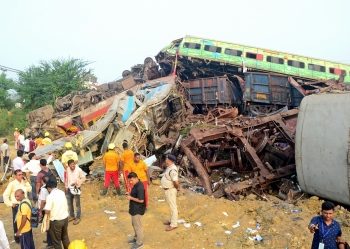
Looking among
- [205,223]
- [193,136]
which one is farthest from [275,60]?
[205,223]

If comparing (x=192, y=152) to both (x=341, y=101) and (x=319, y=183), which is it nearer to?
(x=319, y=183)

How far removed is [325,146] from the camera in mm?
7797

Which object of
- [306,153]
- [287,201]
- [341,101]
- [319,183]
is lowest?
[287,201]

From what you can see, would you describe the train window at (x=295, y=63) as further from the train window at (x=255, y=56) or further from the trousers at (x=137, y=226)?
the trousers at (x=137, y=226)

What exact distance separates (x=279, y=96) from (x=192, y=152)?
31.4 ft

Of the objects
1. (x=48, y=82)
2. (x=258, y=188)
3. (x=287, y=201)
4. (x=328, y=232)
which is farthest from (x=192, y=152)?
(x=48, y=82)

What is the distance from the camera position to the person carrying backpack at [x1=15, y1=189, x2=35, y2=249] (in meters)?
5.83

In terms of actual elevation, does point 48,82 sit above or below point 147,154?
above

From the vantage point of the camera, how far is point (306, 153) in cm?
830

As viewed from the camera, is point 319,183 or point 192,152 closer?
point 319,183

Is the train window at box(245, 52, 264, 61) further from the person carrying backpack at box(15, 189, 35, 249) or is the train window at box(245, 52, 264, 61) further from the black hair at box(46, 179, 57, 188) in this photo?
the person carrying backpack at box(15, 189, 35, 249)

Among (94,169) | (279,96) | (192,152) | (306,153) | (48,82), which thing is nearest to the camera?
(306,153)

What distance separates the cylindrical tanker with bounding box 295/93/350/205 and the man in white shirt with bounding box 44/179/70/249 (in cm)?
514

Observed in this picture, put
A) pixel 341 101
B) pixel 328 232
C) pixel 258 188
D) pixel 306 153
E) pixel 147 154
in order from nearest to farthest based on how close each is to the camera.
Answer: pixel 328 232 < pixel 341 101 < pixel 306 153 < pixel 258 188 < pixel 147 154
